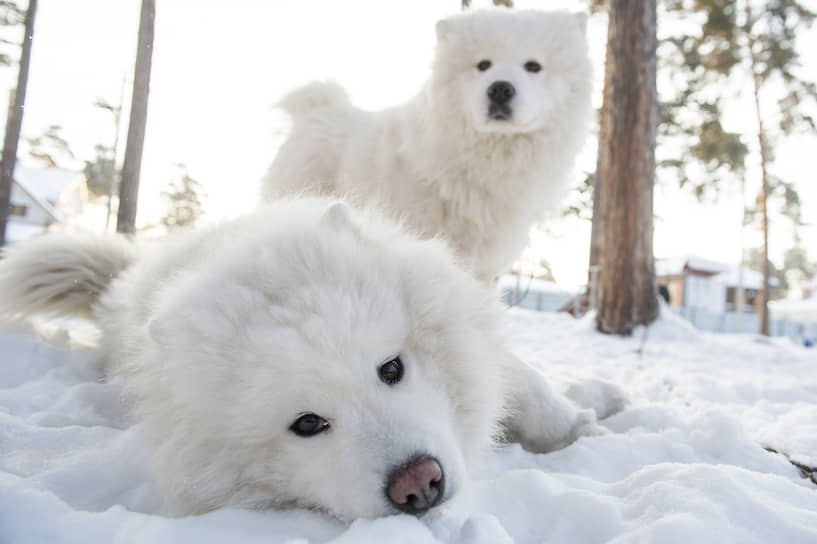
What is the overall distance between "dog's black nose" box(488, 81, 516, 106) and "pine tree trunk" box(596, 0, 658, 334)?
15.2 feet

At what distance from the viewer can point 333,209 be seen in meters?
2.13

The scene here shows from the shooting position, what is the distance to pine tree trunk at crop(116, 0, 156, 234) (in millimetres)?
3916

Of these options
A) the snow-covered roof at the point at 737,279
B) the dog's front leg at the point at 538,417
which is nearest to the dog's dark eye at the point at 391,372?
→ the dog's front leg at the point at 538,417

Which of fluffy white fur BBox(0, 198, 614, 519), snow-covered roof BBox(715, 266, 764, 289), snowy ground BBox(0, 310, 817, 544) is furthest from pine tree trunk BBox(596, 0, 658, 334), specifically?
snow-covered roof BBox(715, 266, 764, 289)

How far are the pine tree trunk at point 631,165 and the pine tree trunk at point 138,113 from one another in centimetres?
630

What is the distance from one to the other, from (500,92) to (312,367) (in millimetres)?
2989

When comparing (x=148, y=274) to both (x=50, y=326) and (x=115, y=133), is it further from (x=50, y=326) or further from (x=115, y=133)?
(x=115, y=133)

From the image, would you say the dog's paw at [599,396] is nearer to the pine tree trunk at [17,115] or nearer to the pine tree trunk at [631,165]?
the pine tree trunk at [17,115]

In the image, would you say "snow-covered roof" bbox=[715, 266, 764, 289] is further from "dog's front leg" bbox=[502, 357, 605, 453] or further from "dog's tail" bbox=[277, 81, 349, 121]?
"dog's front leg" bbox=[502, 357, 605, 453]

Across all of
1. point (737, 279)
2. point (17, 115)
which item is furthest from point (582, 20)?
point (737, 279)

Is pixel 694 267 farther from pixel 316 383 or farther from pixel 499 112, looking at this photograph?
pixel 316 383

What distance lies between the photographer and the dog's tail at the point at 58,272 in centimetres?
356

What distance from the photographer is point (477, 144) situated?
4.10 meters

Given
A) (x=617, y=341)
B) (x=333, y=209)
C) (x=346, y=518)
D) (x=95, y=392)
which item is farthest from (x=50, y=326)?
(x=617, y=341)
